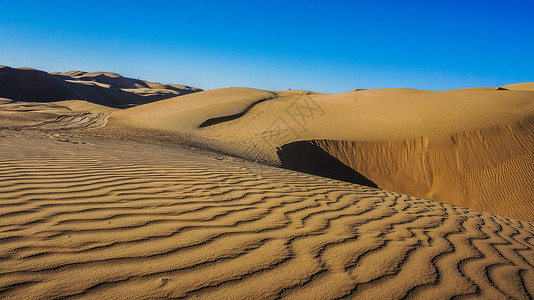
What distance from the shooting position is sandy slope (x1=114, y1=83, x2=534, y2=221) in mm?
10125

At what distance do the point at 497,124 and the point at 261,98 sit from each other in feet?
47.0

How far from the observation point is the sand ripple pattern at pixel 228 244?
5.82 feet

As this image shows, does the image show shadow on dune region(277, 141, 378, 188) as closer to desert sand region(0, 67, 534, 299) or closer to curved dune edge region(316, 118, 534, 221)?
curved dune edge region(316, 118, 534, 221)

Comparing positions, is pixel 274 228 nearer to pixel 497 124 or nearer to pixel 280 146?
Answer: pixel 280 146

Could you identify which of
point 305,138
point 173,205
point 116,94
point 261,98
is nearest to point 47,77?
point 116,94

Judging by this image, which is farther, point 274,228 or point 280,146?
point 280,146

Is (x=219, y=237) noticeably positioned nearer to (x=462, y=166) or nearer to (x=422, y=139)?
(x=462, y=166)

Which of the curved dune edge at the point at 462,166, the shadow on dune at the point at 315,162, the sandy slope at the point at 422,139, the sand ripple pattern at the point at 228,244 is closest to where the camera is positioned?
the sand ripple pattern at the point at 228,244

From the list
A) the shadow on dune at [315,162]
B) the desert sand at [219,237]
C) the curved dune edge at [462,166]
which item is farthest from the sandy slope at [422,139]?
the desert sand at [219,237]

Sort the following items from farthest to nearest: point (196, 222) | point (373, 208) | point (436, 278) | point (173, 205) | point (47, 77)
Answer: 1. point (47, 77)
2. point (373, 208)
3. point (173, 205)
4. point (196, 222)
5. point (436, 278)

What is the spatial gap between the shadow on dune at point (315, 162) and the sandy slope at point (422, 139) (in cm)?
29

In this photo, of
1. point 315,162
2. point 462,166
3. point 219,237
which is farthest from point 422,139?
point 219,237

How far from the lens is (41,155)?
194 inches

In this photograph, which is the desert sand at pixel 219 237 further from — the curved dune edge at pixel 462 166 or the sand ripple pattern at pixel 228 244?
the curved dune edge at pixel 462 166
